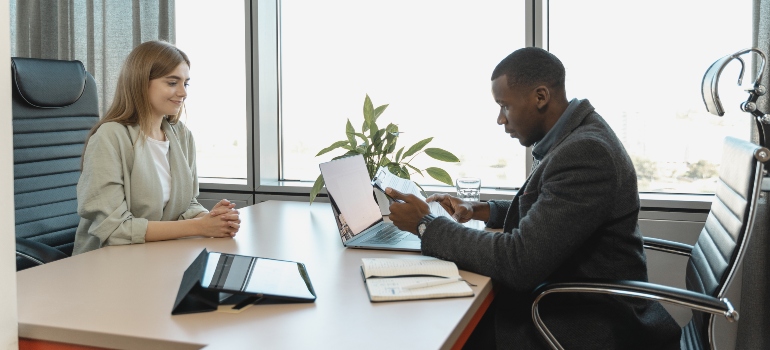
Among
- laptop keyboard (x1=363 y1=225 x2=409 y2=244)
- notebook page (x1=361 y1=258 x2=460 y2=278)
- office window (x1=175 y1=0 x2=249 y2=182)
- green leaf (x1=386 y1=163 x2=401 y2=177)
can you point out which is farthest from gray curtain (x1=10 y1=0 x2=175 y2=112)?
notebook page (x1=361 y1=258 x2=460 y2=278)

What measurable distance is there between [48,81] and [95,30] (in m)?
0.98

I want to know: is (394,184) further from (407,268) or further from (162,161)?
(162,161)

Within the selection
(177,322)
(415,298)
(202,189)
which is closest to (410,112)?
(202,189)

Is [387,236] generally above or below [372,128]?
below

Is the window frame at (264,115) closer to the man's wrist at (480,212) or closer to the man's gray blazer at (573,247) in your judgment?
the man's wrist at (480,212)

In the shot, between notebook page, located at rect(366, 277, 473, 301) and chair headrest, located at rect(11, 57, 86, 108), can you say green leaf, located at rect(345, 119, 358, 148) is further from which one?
notebook page, located at rect(366, 277, 473, 301)

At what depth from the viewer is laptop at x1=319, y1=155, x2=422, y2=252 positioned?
186 cm

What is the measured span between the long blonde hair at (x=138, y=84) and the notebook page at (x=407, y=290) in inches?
42.1

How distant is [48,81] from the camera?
2.46 metres

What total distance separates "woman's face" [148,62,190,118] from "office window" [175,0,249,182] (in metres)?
1.18

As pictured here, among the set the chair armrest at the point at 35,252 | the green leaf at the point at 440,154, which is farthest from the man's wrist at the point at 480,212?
the chair armrest at the point at 35,252

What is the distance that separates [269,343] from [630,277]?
91 cm

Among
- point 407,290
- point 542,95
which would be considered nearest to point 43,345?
point 407,290

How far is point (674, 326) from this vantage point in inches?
62.8
